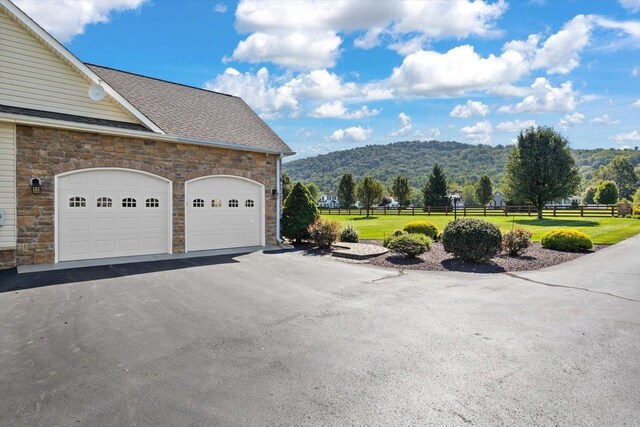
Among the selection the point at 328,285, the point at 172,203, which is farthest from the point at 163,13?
the point at 328,285

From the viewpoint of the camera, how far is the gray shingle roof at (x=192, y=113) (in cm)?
1228

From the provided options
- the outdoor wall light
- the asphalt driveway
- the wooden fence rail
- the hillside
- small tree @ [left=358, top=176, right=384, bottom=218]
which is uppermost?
the hillside

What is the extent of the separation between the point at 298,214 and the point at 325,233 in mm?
1817

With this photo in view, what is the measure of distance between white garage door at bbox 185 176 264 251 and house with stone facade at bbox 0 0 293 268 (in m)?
0.03

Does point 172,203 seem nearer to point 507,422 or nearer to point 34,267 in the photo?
point 34,267

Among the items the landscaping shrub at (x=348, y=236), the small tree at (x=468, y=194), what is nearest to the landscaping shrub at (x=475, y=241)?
the landscaping shrub at (x=348, y=236)

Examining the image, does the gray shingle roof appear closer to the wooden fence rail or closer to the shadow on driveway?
the shadow on driveway

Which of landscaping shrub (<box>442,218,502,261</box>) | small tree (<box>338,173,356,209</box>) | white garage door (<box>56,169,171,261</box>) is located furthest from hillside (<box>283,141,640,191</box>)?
white garage door (<box>56,169,171,261</box>)

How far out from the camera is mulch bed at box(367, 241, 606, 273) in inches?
401

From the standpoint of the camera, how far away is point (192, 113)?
13.6m

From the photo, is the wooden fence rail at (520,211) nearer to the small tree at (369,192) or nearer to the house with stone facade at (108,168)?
the small tree at (369,192)

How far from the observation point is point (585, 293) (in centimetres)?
742

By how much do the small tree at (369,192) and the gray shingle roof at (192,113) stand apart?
76.7 feet

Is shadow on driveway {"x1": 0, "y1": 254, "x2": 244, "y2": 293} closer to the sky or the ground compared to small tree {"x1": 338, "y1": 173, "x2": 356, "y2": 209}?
closer to the ground
